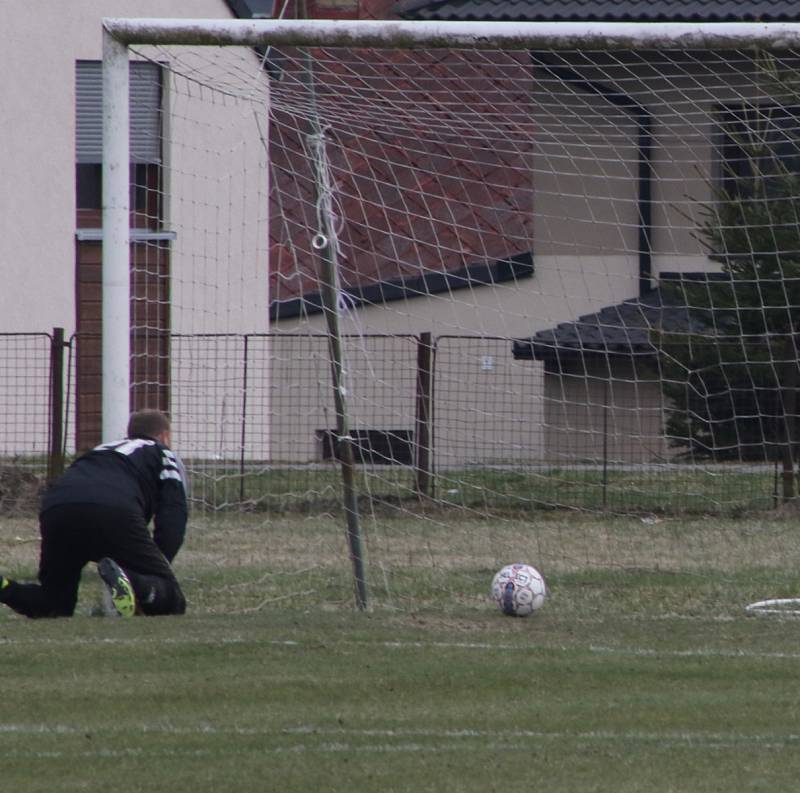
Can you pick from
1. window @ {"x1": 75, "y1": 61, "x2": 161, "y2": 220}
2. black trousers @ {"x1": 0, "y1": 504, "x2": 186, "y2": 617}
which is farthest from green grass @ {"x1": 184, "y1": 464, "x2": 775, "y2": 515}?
black trousers @ {"x1": 0, "y1": 504, "x2": 186, "y2": 617}

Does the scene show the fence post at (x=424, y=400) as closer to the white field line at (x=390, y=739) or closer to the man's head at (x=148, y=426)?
the man's head at (x=148, y=426)

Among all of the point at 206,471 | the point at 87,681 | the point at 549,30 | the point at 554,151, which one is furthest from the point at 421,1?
the point at 87,681

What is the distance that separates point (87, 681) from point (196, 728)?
1.03 metres

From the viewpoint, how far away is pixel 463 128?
12.3 metres

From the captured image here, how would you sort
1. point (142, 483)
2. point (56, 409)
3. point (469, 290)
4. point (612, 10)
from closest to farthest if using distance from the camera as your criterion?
point (142, 483), point (56, 409), point (469, 290), point (612, 10)

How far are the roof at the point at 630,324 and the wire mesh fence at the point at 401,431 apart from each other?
14.9 inches

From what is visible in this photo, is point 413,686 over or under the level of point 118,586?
under

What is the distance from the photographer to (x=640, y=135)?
14.1 m

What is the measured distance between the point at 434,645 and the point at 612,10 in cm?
1539

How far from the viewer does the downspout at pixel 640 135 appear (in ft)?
43.9

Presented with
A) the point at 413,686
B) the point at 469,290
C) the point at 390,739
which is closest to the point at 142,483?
the point at 413,686

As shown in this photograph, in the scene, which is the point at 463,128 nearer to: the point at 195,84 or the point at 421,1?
the point at 195,84

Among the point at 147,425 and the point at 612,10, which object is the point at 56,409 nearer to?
the point at 147,425

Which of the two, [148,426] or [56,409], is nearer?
[148,426]
